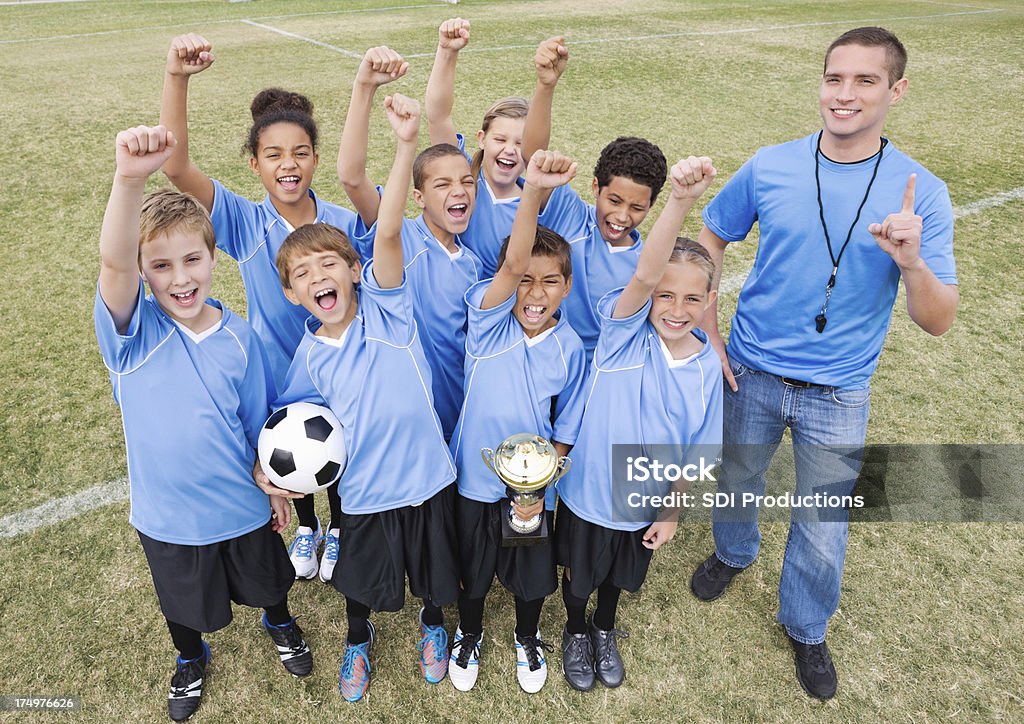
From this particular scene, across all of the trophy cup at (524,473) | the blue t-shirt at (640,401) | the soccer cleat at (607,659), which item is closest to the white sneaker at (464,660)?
the soccer cleat at (607,659)

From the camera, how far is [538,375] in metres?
2.62

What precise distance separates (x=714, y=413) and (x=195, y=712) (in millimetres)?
2290

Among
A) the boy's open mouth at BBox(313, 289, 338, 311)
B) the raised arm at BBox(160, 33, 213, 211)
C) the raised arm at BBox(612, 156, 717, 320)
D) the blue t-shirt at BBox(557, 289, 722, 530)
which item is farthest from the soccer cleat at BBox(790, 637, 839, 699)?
the raised arm at BBox(160, 33, 213, 211)

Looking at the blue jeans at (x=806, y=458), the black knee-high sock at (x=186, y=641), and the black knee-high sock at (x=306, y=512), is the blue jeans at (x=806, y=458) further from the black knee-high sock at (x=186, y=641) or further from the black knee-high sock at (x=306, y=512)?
the black knee-high sock at (x=186, y=641)

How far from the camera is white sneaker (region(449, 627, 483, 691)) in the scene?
2891 mm

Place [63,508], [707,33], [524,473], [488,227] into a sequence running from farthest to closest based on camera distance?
[707,33]
[63,508]
[488,227]
[524,473]

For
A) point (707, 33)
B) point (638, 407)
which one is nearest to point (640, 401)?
point (638, 407)

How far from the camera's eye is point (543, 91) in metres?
3.04

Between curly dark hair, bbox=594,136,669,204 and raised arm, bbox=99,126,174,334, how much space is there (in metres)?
1.65

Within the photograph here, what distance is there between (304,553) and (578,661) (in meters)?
1.36

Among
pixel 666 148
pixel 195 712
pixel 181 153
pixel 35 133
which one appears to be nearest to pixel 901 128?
pixel 666 148

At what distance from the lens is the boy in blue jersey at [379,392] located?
2.50 metres

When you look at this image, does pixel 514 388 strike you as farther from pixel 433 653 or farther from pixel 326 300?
pixel 433 653

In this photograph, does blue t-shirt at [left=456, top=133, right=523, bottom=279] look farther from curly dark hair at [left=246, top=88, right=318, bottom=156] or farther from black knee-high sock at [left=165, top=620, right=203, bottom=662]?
black knee-high sock at [left=165, top=620, right=203, bottom=662]
